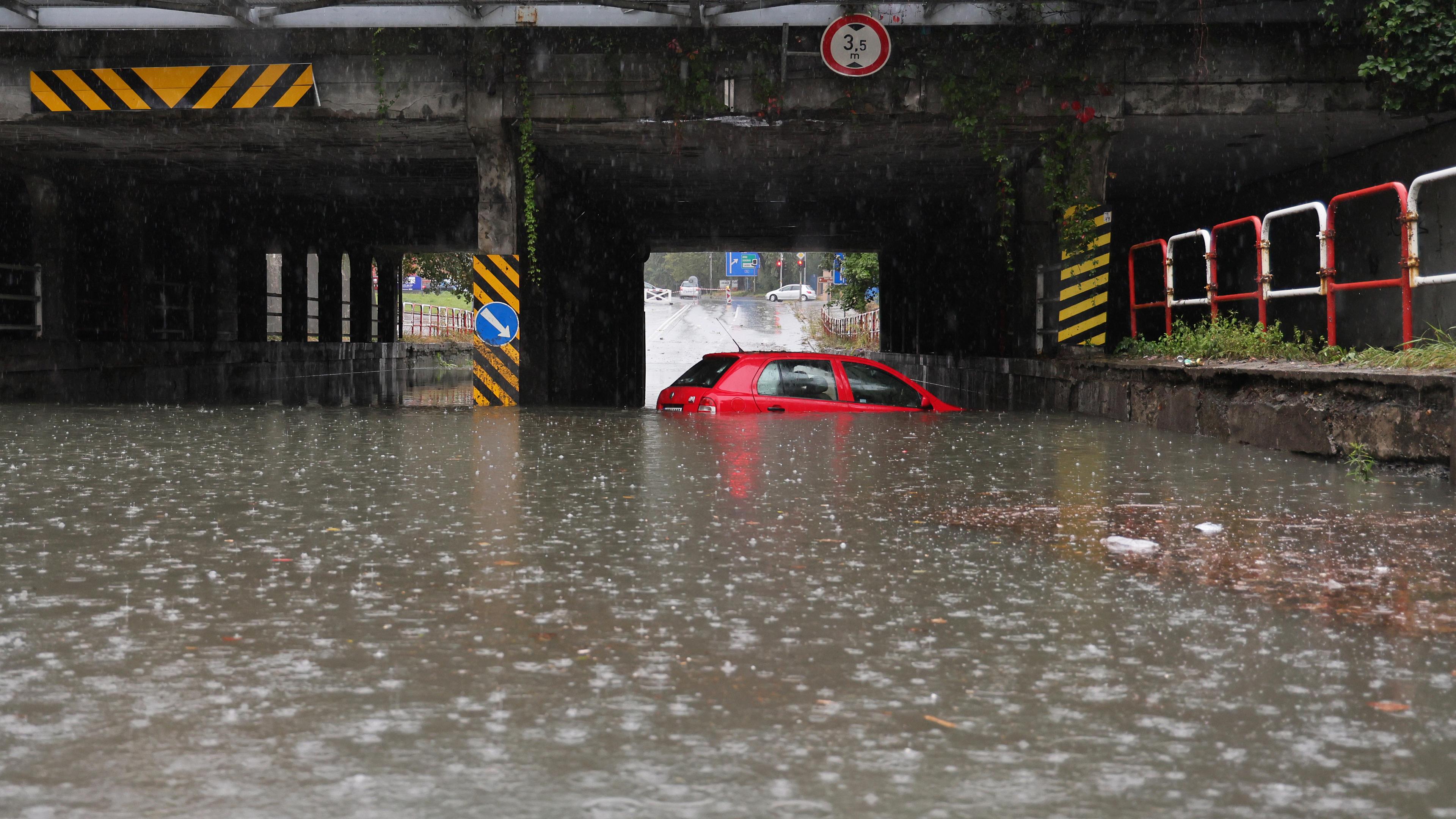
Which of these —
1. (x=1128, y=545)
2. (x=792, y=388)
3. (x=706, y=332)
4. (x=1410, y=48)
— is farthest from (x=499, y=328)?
(x=706, y=332)

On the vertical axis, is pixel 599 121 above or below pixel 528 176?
above

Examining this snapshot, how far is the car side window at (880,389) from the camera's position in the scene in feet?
47.5

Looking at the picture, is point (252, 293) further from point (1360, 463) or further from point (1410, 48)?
point (1360, 463)

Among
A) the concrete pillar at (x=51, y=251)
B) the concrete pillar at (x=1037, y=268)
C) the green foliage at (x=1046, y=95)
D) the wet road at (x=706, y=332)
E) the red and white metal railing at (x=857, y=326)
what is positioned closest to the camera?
the green foliage at (x=1046, y=95)

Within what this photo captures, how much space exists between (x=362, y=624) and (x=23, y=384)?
18180mm

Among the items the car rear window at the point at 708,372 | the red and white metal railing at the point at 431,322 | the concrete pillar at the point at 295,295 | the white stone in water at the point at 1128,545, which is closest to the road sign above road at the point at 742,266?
the red and white metal railing at the point at 431,322

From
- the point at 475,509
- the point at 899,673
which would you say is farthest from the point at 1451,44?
the point at 899,673

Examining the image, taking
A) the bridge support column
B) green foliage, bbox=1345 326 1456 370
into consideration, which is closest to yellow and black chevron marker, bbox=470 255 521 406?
the bridge support column

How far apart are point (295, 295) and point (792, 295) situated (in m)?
91.5

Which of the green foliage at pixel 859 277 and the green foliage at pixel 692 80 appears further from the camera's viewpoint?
the green foliage at pixel 859 277

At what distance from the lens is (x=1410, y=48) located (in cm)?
1602

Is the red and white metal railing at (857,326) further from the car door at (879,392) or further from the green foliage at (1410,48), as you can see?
the car door at (879,392)

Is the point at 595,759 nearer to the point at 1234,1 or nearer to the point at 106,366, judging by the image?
the point at 1234,1

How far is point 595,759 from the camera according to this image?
294 cm
